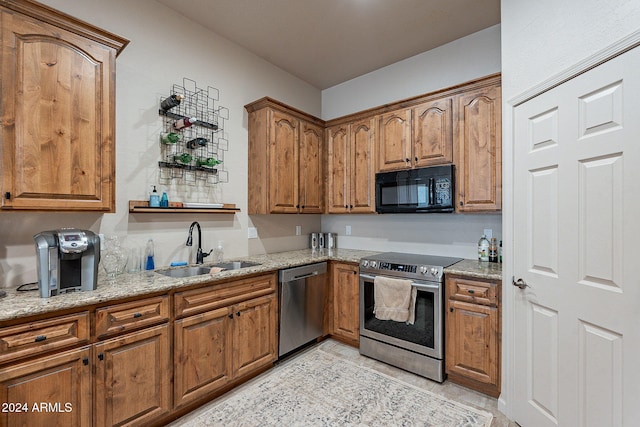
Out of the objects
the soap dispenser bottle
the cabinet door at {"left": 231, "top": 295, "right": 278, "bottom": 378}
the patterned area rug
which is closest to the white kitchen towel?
the patterned area rug

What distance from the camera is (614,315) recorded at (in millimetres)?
1393

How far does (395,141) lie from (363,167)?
0.46 m

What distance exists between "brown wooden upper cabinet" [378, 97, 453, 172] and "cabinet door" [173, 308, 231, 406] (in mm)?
2196

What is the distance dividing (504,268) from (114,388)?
261 centimetres

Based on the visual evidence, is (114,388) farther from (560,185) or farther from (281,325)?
(560,185)

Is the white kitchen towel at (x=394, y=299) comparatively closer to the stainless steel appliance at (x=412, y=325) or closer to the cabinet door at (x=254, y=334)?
the stainless steel appliance at (x=412, y=325)

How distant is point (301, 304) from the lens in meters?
2.89

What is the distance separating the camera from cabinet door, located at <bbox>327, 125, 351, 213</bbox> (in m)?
3.51

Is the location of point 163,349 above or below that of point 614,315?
below

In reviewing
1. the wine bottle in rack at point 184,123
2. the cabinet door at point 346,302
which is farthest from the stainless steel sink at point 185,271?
the cabinet door at point 346,302

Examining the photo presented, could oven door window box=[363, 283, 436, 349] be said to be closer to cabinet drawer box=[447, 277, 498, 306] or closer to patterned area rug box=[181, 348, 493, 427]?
cabinet drawer box=[447, 277, 498, 306]

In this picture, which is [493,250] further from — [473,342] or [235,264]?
[235,264]

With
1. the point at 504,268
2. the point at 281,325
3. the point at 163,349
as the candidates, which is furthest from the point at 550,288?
the point at 163,349

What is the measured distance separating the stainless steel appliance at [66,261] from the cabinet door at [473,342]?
8.43ft
